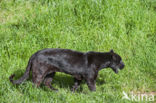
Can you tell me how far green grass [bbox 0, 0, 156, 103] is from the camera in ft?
24.9

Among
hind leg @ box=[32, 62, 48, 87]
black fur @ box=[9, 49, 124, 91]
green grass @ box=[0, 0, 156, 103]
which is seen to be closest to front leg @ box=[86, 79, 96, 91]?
black fur @ box=[9, 49, 124, 91]

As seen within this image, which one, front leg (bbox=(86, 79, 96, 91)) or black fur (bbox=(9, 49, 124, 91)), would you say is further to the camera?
front leg (bbox=(86, 79, 96, 91))

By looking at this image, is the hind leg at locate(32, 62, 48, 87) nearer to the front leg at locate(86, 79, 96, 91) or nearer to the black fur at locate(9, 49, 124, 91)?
the black fur at locate(9, 49, 124, 91)

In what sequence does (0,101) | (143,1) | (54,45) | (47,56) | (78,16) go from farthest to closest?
(143,1) < (78,16) < (54,45) < (47,56) < (0,101)

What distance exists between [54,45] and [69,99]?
95.6 inches

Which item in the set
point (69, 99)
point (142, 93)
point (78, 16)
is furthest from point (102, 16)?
point (69, 99)

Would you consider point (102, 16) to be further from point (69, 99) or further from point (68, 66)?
point (69, 99)

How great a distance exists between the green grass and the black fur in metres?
0.22

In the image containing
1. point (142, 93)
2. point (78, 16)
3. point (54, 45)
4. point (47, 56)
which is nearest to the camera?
point (47, 56)

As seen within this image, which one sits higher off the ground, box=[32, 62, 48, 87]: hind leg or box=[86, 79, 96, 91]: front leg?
box=[32, 62, 48, 87]: hind leg

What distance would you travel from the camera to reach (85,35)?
29.0 feet

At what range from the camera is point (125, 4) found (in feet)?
31.4

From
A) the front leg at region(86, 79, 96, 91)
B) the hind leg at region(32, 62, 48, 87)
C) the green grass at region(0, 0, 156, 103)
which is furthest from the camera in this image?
the green grass at region(0, 0, 156, 103)

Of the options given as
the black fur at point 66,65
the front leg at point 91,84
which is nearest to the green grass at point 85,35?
the front leg at point 91,84
